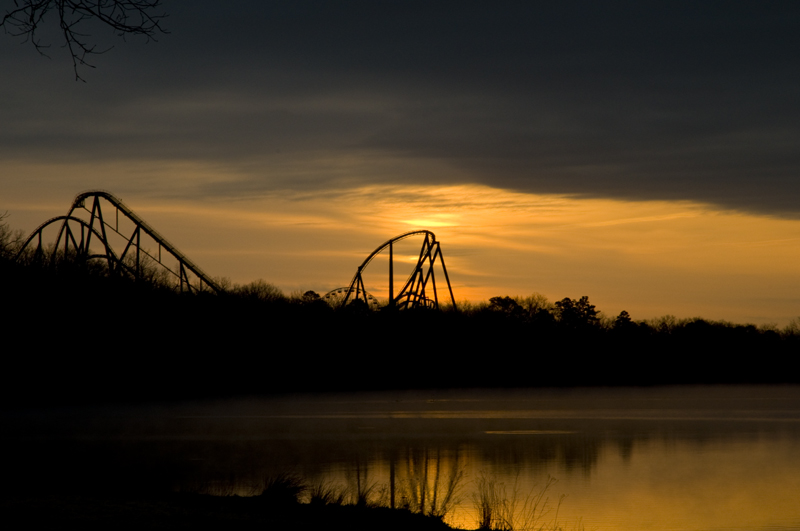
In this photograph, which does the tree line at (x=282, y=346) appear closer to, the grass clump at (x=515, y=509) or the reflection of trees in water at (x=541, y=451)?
the reflection of trees in water at (x=541, y=451)

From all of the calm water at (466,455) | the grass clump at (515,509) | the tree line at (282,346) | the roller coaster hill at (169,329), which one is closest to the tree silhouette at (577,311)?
the tree line at (282,346)

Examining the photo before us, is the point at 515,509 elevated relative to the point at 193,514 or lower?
lower

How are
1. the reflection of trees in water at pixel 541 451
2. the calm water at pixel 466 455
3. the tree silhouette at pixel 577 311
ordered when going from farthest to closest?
the tree silhouette at pixel 577 311 < the reflection of trees in water at pixel 541 451 < the calm water at pixel 466 455

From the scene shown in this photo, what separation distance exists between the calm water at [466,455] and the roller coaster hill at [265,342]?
23.9 ft

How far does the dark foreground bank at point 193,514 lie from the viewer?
26.3 feet

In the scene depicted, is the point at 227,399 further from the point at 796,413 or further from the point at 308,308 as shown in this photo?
the point at 796,413

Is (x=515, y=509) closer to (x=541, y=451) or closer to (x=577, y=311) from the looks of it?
(x=541, y=451)

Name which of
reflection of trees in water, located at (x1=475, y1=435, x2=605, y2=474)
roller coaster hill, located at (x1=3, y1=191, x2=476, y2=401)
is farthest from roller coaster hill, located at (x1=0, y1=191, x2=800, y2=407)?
reflection of trees in water, located at (x1=475, y1=435, x2=605, y2=474)

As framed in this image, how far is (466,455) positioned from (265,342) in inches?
1602

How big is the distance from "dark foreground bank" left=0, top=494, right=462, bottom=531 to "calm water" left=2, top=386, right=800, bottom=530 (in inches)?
98.7

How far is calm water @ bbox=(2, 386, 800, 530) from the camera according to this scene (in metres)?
16.0

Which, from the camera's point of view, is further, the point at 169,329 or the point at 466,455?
the point at 169,329

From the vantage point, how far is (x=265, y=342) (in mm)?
61906

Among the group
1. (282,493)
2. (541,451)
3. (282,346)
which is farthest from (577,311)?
(282,493)
